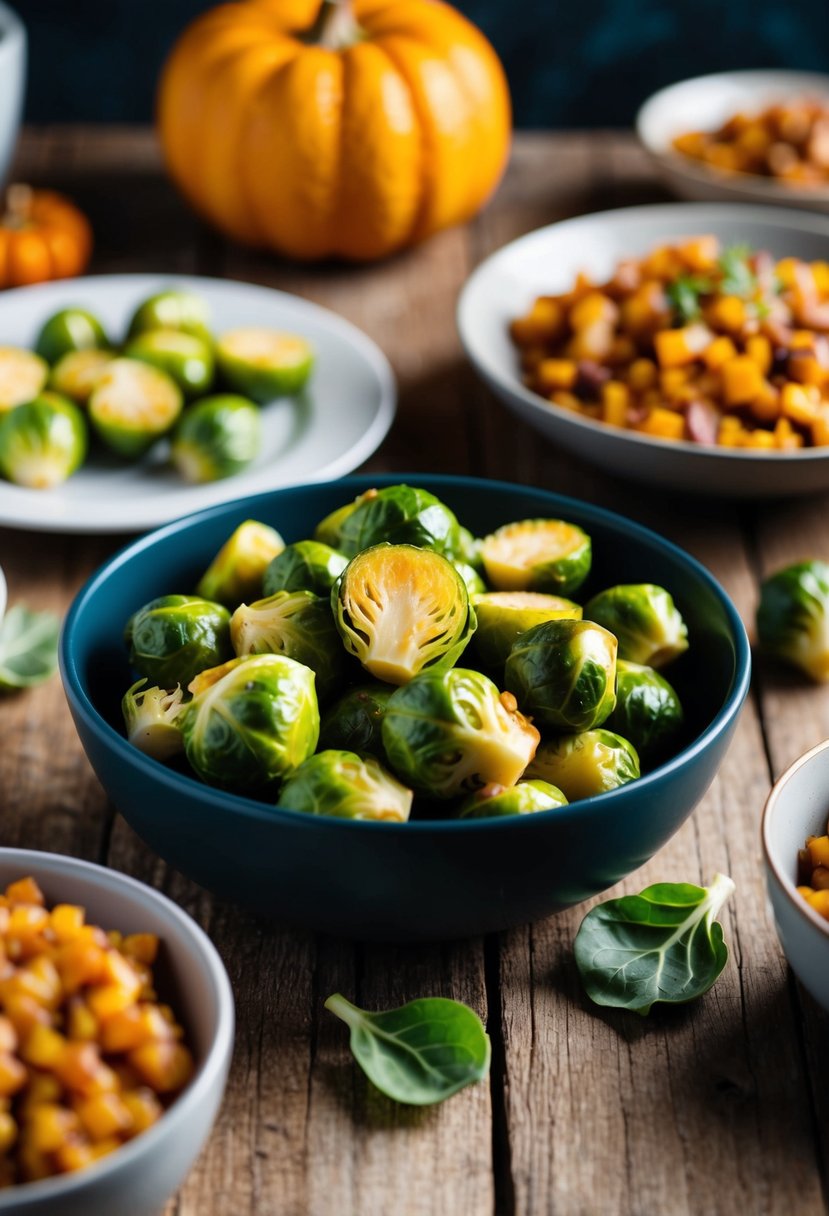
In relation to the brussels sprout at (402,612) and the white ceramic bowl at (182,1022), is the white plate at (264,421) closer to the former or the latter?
the brussels sprout at (402,612)

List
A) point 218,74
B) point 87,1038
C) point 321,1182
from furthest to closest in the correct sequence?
1. point 218,74
2. point 321,1182
3. point 87,1038

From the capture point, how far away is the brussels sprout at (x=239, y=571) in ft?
6.05

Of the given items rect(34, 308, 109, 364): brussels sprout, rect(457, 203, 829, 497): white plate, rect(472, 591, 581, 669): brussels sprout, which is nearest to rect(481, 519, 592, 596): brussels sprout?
rect(472, 591, 581, 669): brussels sprout

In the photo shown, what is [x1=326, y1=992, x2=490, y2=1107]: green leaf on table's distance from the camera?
1426 mm

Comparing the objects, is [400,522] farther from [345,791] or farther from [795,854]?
[795,854]

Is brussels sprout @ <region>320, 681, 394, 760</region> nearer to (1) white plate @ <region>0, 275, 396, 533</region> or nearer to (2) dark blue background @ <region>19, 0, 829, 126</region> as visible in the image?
(1) white plate @ <region>0, 275, 396, 533</region>

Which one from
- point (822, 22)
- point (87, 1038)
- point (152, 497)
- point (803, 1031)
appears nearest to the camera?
point (87, 1038)

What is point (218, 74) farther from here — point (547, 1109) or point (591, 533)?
point (547, 1109)

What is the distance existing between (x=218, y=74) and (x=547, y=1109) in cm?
263

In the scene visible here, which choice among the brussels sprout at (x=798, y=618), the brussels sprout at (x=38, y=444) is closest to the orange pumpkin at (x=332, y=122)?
the brussels sprout at (x=38, y=444)

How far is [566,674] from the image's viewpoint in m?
1.52

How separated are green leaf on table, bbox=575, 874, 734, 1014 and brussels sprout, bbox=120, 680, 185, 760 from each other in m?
0.53

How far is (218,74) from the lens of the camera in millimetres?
3270

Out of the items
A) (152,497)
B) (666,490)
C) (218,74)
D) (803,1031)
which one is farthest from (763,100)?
(803,1031)
